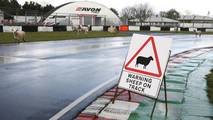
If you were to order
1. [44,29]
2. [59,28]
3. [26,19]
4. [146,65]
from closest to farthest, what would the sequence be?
1. [146,65]
2. [44,29]
3. [59,28]
4. [26,19]

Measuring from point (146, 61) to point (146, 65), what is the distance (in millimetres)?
73

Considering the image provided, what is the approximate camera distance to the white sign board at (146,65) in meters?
6.86

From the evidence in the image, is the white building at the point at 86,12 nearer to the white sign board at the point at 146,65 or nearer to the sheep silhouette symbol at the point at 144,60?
the white sign board at the point at 146,65

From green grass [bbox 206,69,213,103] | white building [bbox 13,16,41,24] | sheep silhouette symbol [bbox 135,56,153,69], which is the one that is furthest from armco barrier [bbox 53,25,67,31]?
sheep silhouette symbol [bbox 135,56,153,69]

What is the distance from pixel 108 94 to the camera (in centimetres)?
843

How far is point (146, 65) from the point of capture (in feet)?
22.9

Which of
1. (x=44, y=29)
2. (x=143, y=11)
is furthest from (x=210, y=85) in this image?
(x=143, y=11)

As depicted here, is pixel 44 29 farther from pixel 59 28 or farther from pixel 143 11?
pixel 143 11

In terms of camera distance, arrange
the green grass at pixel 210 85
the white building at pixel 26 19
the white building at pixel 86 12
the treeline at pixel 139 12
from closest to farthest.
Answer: the green grass at pixel 210 85 → the white building at pixel 26 19 → the white building at pixel 86 12 → the treeline at pixel 139 12

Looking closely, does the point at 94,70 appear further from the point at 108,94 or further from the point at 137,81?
the point at 137,81

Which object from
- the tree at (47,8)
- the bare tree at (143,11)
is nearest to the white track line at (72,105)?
the tree at (47,8)

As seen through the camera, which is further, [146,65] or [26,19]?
[26,19]

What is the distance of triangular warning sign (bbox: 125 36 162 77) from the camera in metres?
6.94

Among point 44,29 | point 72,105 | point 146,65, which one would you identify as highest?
point 44,29
